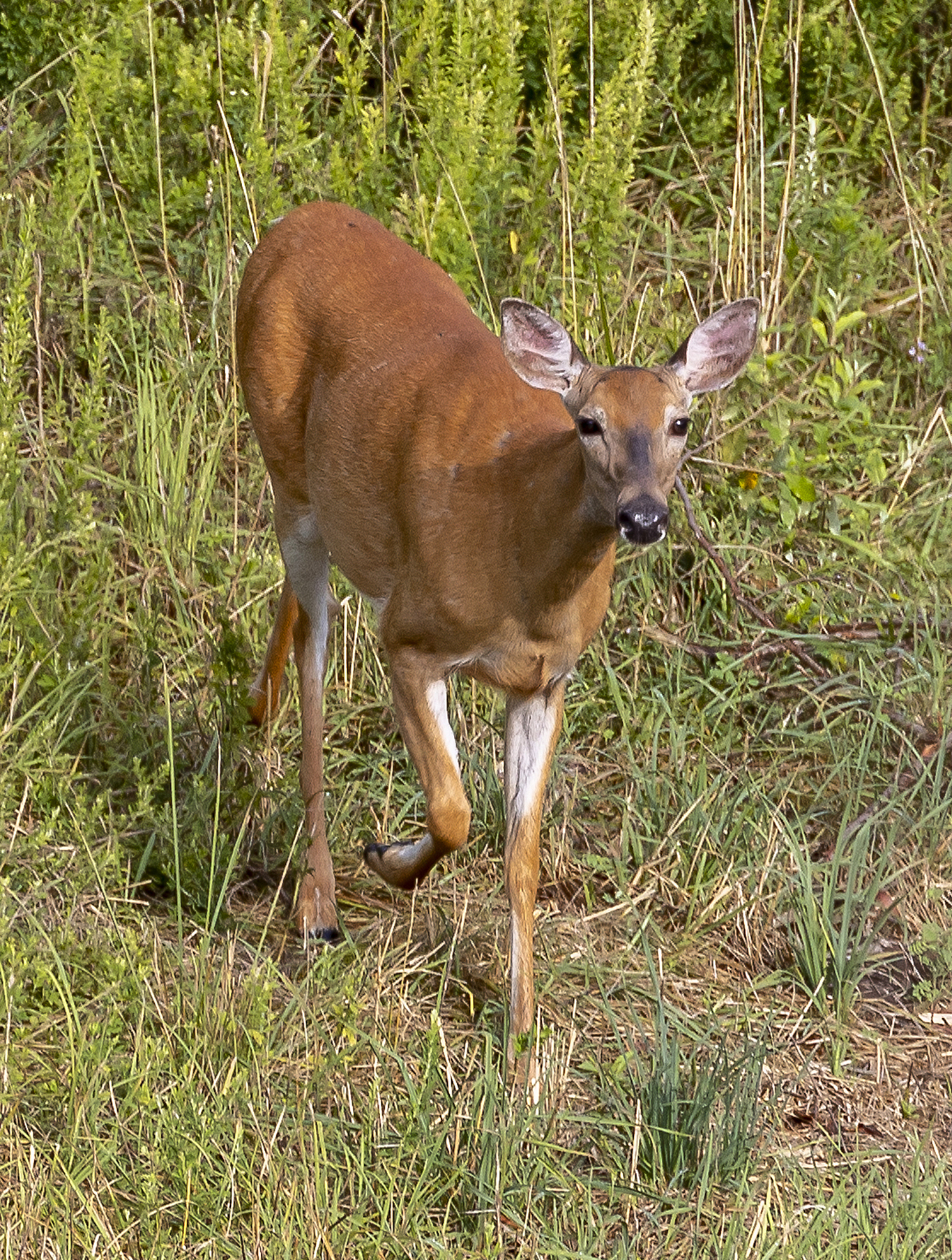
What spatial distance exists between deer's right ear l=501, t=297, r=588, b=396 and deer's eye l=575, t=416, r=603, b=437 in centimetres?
24

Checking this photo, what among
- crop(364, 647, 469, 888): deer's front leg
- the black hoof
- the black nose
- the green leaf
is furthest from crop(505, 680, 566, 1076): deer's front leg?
the green leaf

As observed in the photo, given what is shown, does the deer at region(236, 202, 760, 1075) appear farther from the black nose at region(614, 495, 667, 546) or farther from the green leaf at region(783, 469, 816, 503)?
the green leaf at region(783, 469, 816, 503)

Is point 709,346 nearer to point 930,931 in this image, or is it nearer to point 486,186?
point 930,931

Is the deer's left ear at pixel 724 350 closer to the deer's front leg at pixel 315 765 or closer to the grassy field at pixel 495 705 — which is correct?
the grassy field at pixel 495 705

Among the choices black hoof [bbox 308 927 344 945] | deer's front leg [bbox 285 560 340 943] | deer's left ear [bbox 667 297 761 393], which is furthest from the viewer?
deer's front leg [bbox 285 560 340 943]

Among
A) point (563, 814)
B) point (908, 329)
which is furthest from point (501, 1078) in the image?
point (908, 329)

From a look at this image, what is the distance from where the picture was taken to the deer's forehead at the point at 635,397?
3.74 m

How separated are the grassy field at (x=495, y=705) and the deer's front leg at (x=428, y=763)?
0.64 feet

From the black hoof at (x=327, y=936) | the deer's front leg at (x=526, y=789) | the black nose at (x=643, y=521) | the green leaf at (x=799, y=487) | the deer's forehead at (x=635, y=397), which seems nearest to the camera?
the black nose at (x=643, y=521)

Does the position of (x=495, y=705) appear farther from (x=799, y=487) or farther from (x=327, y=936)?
(x=799, y=487)

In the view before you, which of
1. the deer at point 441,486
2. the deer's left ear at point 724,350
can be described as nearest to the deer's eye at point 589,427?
the deer at point 441,486

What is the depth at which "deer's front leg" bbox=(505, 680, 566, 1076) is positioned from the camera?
429 cm

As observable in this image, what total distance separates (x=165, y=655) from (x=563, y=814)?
120cm

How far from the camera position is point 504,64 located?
5953 mm
